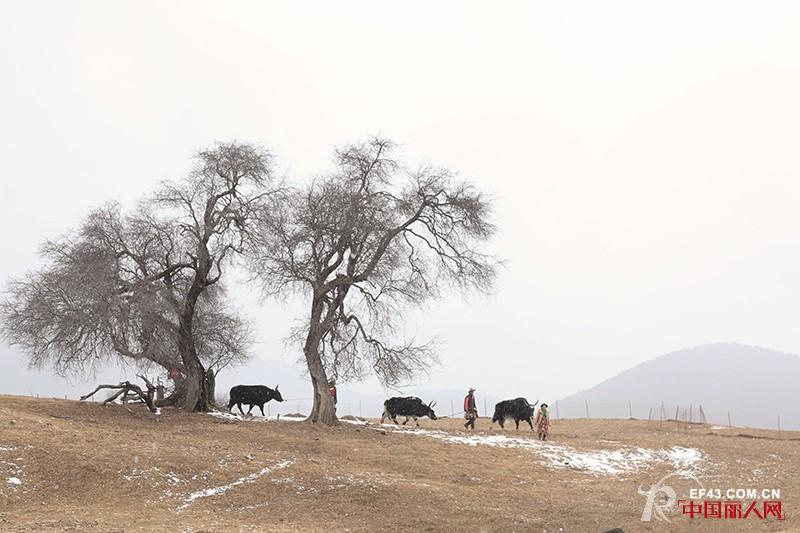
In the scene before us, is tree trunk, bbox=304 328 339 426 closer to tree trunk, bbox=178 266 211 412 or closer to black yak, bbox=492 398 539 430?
tree trunk, bbox=178 266 211 412

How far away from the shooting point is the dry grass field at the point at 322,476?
17.0m

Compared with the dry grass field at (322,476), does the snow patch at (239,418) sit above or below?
above

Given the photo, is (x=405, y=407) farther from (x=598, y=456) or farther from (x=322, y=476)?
(x=322, y=476)

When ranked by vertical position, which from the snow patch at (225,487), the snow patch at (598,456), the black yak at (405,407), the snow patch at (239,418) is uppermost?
the black yak at (405,407)

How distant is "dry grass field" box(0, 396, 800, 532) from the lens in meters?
17.0

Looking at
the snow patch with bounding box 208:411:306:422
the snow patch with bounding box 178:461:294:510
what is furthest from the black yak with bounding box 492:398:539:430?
the snow patch with bounding box 178:461:294:510

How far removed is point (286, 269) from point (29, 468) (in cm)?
1359

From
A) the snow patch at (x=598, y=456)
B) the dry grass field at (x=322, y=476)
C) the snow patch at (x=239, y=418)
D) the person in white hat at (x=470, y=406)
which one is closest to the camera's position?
the dry grass field at (x=322, y=476)

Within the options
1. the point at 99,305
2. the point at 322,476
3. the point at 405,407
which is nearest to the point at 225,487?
the point at 322,476

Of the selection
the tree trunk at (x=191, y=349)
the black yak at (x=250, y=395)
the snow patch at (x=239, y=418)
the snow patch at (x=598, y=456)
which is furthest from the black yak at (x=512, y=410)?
the tree trunk at (x=191, y=349)

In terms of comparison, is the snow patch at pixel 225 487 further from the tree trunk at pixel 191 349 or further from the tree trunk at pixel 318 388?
the tree trunk at pixel 191 349

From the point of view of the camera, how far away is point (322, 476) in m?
19.8

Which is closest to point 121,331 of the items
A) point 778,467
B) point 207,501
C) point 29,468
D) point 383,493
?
point 29,468

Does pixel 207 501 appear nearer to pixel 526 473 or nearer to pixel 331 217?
pixel 526 473
